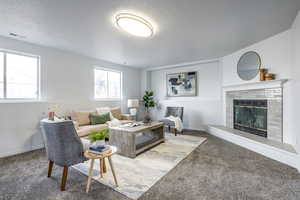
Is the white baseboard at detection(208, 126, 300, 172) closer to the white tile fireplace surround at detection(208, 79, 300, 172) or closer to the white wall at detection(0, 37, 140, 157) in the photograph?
the white tile fireplace surround at detection(208, 79, 300, 172)

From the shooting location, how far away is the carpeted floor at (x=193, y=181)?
5.63 ft

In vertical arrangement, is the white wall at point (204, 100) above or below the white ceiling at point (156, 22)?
below

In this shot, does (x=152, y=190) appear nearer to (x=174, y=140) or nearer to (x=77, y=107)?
(x=174, y=140)

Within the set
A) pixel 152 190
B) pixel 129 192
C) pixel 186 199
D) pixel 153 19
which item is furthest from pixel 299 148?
pixel 153 19

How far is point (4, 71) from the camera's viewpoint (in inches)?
123

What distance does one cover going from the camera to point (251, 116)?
12.3 ft

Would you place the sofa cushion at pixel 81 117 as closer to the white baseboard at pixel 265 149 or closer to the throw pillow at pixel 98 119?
the throw pillow at pixel 98 119

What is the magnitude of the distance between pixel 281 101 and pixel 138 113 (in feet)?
15.5

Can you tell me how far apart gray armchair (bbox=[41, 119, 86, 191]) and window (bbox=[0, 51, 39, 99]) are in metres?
2.18

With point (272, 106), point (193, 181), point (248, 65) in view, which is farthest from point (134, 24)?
point (272, 106)

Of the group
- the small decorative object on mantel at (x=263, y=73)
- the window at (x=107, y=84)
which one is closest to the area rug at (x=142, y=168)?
the small decorative object on mantel at (x=263, y=73)

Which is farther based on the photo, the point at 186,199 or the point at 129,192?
the point at 129,192

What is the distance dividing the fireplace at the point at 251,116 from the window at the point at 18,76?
5460mm

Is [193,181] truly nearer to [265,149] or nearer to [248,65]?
[265,149]
